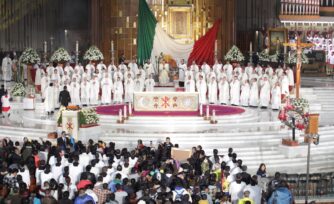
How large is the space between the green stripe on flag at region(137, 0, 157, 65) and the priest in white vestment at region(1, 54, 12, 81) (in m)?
6.04

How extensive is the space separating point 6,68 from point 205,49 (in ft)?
29.5

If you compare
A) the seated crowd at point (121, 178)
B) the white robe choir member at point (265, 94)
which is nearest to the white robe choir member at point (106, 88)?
the white robe choir member at point (265, 94)

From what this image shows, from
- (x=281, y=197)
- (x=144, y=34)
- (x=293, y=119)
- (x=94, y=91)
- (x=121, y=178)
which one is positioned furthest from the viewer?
(x=144, y=34)

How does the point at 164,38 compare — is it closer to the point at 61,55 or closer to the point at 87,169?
the point at 61,55

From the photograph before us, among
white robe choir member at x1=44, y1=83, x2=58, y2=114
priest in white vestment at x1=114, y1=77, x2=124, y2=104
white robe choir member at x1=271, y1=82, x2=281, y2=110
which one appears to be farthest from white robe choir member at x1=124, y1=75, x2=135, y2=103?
white robe choir member at x1=271, y1=82, x2=281, y2=110

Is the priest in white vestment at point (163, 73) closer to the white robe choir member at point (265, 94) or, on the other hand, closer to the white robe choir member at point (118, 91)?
the white robe choir member at point (118, 91)

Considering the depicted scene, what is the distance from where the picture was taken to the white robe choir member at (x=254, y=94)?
24906 mm

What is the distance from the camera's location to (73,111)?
1831 cm

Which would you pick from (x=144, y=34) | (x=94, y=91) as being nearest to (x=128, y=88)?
(x=94, y=91)

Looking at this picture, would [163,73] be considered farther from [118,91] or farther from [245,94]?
[245,94]

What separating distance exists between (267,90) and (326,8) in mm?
12813

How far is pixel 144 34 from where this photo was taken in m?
28.6

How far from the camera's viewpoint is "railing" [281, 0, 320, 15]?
114ft

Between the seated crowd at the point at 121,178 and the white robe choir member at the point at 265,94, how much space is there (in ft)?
32.1
